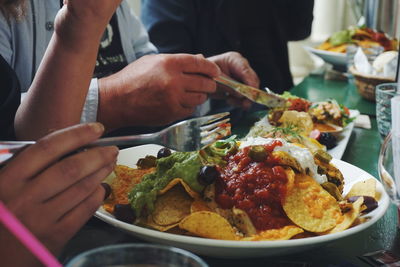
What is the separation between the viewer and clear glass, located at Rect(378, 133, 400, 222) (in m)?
0.79

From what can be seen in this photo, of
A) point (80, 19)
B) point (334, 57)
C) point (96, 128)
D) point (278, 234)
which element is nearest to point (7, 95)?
point (80, 19)

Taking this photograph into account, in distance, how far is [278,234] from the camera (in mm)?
794

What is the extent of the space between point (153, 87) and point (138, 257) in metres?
1.00

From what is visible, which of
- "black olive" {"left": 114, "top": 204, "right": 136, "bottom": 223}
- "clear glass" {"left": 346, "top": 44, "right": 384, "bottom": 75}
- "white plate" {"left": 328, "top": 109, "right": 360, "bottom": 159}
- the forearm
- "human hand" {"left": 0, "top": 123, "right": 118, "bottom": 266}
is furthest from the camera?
"clear glass" {"left": 346, "top": 44, "right": 384, "bottom": 75}

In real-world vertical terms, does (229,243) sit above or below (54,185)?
below

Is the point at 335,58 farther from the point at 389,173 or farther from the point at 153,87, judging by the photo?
the point at 389,173

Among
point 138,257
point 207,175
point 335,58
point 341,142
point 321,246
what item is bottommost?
point 335,58

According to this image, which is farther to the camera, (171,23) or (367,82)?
(171,23)

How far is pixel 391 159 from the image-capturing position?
2.65 ft

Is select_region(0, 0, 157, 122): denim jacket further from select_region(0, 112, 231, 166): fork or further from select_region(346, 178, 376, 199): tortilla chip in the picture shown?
select_region(346, 178, 376, 199): tortilla chip

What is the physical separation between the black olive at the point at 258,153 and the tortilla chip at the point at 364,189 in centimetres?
19

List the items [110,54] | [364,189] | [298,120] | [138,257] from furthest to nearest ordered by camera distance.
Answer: [110,54], [298,120], [364,189], [138,257]

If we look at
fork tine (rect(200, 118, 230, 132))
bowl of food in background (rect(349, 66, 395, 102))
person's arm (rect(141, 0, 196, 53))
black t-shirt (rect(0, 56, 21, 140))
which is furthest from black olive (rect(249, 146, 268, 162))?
person's arm (rect(141, 0, 196, 53))

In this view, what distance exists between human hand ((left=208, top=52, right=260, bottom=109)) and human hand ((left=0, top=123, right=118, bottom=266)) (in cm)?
118
